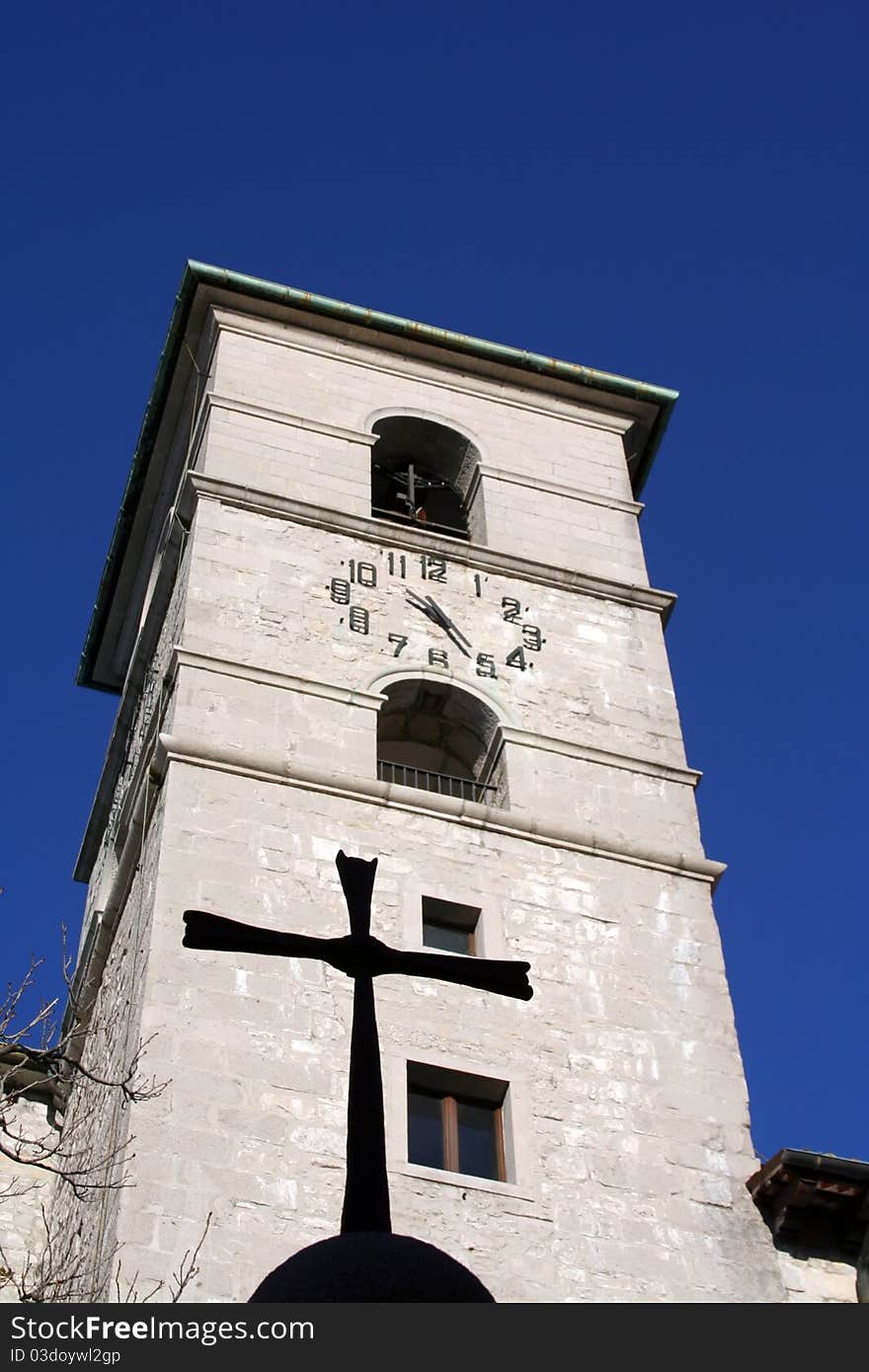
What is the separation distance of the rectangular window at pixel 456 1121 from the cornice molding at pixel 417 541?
329 inches

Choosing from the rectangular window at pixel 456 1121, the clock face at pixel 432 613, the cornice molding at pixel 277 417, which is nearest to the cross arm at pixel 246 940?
the rectangular window at pixel 456 1121

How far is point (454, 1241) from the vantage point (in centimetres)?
1642

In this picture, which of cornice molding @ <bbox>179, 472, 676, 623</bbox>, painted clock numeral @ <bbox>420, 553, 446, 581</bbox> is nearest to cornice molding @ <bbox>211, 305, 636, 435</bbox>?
cornice molding @ <bbox>179, 472, 676, 623</bbox>

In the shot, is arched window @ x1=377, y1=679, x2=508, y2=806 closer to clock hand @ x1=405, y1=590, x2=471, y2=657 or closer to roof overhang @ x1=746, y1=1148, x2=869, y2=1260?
clock hand @ x1=405, y1=590, x2=471, y2=657

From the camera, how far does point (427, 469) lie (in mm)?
28469

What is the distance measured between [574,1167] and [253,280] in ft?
49.9

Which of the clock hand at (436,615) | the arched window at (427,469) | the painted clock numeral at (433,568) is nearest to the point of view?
the clock hand at (436,615)

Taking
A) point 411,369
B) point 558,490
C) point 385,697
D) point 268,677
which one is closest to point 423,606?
point 385,697

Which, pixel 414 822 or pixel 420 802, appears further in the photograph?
pixel 420 802

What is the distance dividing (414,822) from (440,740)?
2872 millimetres

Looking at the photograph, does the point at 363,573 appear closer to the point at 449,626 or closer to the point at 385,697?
the point at 449,626

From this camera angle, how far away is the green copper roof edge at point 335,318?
28766 millimetres

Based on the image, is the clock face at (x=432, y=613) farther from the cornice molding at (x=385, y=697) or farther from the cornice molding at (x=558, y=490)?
the cornice molding at (x=558, y=490)

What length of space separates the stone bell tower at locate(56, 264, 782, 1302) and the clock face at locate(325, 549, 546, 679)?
45mm
